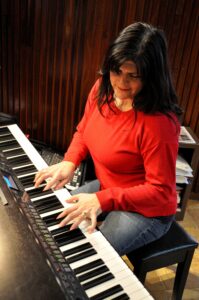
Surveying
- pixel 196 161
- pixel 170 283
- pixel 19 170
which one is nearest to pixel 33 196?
pixel 19 170

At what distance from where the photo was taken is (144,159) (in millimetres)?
1461

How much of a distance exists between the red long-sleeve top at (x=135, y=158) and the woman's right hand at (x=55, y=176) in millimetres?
146

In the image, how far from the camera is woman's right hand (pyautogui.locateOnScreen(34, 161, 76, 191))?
1536mm

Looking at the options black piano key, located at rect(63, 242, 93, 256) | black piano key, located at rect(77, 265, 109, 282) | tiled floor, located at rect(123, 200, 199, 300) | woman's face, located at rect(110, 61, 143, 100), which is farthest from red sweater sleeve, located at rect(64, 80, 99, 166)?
tiled floor, located at rect(123, 200, 199, 300)

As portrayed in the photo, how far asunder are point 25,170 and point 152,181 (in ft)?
1.85

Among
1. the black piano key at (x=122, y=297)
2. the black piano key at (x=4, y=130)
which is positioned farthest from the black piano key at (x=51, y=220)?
the black piano key at (x=4, y=130)

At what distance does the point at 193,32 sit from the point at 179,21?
4.5 inches

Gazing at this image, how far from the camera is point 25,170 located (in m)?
1.62

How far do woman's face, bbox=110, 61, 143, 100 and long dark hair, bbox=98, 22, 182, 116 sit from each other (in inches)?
0.6

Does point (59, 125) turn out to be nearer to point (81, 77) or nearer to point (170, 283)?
point (81, 77)

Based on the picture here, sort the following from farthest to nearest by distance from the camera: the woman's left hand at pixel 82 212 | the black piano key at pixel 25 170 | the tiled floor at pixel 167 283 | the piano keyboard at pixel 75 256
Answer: the tiled floor at pixel 167 283 < the black piano key at pixel 25 170 < the woman's left hand at pixel 82 212 < the piano keyboard at pixel 75 256

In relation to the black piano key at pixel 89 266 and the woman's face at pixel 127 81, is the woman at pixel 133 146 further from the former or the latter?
the black piano key at pixel 89 266

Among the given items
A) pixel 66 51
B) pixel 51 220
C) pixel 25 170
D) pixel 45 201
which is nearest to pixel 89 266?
pixel 51 220

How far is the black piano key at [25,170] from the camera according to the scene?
5.26 feet
